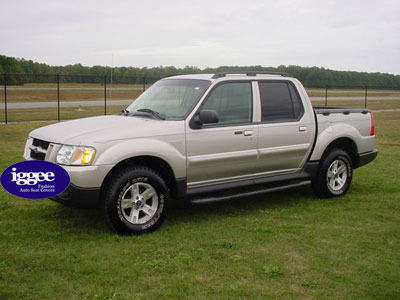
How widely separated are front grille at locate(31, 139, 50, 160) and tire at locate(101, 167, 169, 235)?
905 mm

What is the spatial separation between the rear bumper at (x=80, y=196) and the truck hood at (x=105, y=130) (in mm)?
513

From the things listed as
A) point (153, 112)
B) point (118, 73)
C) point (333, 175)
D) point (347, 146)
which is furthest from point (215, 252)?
point (118, 73)

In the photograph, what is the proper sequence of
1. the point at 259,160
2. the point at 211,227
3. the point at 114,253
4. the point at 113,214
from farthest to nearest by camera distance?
the point at 259,160 < the point at 211,227 < the point at 113,214 < the point at 114,253

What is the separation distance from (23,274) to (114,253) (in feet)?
3.16

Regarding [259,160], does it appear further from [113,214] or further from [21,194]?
[21,194]

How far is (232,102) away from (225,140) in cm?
58

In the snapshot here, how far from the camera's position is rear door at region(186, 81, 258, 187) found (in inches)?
251

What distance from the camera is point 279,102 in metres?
7.29

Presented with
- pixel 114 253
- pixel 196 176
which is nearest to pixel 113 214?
pixel 114 253

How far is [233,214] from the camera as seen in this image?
6.99 m

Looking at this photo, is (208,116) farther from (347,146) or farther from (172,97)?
(347,146)

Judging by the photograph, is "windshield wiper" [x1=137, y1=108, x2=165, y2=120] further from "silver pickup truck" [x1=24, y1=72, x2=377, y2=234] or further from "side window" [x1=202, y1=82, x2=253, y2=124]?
"side window" [x1=202, y1=82, x2=253, y2=124]

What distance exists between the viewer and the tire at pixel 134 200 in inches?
225

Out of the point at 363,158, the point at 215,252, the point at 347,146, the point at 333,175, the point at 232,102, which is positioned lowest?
the point at 215,252
